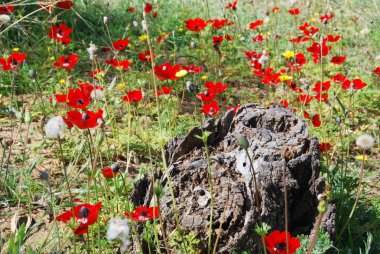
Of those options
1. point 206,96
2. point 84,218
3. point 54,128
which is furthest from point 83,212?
point 206,96

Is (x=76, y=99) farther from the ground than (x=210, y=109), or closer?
farther from the ground

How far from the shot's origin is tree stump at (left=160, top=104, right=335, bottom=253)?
1.92 m

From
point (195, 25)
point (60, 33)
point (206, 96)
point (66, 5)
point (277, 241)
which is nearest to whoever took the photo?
point (277, 241)

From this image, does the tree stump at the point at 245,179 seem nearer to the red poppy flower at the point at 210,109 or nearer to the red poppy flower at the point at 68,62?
the red poppy flower at the point at 210,109

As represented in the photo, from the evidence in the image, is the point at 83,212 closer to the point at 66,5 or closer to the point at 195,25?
the point at 66,5

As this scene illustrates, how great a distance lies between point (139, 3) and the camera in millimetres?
6648

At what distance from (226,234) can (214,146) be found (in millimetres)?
569

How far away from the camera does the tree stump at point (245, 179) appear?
75.5 inches

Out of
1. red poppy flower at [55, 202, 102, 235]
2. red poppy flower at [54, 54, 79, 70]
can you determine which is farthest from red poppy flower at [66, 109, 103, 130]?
red poppy flower at [54, 54, 79, 70]

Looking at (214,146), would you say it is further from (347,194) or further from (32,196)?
(32,196)

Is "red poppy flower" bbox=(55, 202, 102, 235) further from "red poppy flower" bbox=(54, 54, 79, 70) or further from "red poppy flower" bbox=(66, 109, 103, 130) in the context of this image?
"red poppy flower" bbox=(54, 54, 79, 70)

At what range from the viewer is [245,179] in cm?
202

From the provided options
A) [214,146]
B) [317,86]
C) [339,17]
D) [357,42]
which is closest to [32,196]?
[214,146]

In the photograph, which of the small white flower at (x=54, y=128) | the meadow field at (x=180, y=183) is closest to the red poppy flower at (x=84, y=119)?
the meadow field at (x=180, y=183)
